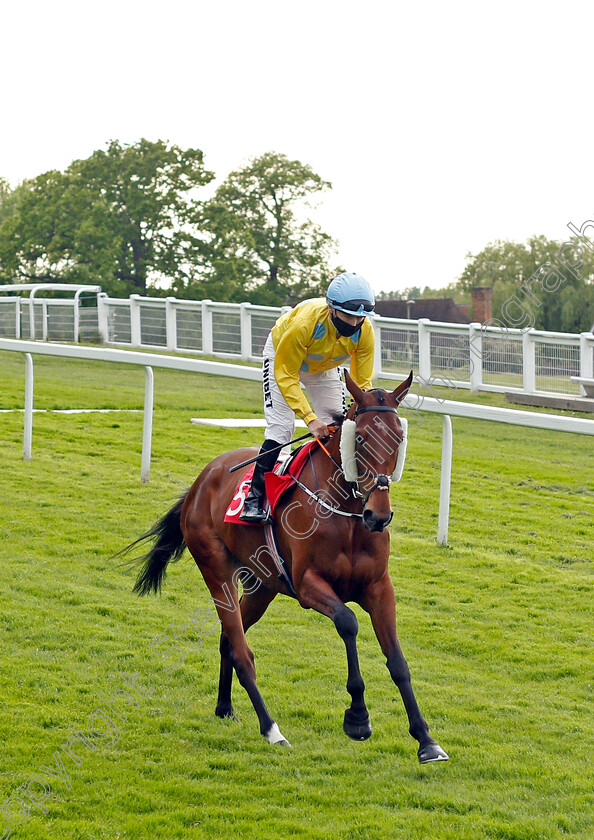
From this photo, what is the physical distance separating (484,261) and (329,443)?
40.1 metres

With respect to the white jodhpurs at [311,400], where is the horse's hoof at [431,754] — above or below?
below

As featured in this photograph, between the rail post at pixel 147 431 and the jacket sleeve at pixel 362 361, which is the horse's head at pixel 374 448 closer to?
the jacket sleeve at pixel 362 361

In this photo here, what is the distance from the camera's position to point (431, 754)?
3.49 m

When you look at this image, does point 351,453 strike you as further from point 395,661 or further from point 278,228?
point 278,228

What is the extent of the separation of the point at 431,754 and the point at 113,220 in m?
32.1

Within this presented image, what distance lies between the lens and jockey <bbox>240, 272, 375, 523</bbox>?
3.93 meters

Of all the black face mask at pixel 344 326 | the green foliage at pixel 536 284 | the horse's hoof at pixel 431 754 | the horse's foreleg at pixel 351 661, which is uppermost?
the green foliage at pixel 536 284

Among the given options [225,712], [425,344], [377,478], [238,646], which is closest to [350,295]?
A: [377,478]

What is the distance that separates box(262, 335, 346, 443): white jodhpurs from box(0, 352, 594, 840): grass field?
4.07ft

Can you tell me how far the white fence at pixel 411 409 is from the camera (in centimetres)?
600

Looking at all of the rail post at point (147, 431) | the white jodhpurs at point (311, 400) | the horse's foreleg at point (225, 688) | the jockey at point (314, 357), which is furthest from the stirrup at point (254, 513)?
the rail post at point (147, 431)

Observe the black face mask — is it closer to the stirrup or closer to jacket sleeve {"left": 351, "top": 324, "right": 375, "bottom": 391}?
jacket sleeve {"left": 351, "top": 324, "right": 375, "bottom": 391}

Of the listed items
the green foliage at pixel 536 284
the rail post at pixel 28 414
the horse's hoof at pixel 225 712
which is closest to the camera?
the horse's hoof at pixel 225 712

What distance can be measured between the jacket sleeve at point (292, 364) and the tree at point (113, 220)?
97.4 ft
